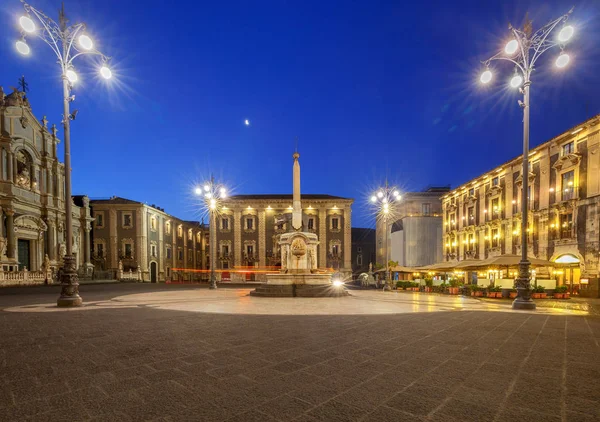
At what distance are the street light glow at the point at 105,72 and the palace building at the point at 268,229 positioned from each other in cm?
3696

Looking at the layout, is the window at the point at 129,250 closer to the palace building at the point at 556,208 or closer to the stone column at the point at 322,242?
the stone column at the point at 322,242

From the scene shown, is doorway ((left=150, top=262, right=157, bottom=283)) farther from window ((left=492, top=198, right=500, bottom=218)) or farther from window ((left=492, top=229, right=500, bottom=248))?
window ((left=492, top=198, right=500, bottom=218))

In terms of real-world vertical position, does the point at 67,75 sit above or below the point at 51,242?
above

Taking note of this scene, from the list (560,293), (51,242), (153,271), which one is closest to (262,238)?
(153,271)

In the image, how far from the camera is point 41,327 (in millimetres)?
7234

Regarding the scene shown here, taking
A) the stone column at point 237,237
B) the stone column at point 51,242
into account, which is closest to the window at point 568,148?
the stone column at point 237,237

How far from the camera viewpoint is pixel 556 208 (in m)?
23.9

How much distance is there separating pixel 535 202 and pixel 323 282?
2227 centimetres

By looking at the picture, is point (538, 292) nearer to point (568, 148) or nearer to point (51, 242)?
point (568, 148)

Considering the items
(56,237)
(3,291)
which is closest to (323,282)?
(3,291)

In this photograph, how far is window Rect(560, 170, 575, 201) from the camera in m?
22.8

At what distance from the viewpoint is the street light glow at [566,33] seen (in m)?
9.63

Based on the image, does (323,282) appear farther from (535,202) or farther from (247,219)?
(247,219)

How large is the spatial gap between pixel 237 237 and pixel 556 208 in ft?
132
